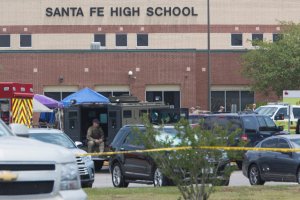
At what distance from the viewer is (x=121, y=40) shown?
64.5 m

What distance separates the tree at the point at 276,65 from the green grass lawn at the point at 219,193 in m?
33.6

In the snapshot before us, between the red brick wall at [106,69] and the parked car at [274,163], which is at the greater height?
the red brick wall at [106,69]

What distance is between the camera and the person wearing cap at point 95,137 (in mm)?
31492

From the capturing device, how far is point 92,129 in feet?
105

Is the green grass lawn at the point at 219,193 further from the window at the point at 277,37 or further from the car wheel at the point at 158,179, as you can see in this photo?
the window at the point at 277,37

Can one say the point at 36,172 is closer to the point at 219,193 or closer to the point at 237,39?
the point at 219,193

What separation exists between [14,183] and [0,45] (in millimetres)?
55907

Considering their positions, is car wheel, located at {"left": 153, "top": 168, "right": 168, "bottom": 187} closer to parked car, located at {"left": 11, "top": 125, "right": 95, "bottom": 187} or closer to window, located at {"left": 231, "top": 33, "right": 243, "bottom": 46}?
parked car, located at {"left": 11, "top": 125, "right": 95, "bottom": 187}

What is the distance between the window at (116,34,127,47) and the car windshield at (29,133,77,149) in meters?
40.7

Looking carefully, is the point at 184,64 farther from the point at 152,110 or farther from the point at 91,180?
the point at 91,180

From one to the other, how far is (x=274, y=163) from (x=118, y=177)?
161 inches

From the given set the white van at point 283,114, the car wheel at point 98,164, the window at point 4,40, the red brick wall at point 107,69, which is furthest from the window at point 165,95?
the car wheel at point 98,164

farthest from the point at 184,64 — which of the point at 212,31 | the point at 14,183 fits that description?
the point at 14,183

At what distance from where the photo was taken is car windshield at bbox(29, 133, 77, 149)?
76.0ft
